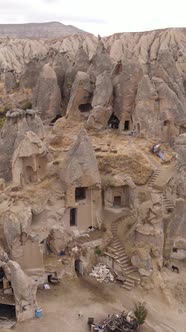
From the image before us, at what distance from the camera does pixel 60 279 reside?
957 inches

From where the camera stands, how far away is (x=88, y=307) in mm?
22250

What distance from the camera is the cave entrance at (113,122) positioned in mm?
37625

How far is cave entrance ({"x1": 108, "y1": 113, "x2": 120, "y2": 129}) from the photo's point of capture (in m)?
37.6

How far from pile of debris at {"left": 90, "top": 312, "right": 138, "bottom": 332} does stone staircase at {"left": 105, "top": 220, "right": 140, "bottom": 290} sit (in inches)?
122

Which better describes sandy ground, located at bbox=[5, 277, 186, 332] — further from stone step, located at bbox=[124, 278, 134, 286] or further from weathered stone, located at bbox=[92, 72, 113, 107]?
weathered stone, located at bbox=[92, 72, 113, 107]

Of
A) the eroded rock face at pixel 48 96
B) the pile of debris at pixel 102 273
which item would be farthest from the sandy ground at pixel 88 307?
the eroded rock face at pixel 48 96

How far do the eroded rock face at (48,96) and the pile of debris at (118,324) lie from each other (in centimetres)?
2291

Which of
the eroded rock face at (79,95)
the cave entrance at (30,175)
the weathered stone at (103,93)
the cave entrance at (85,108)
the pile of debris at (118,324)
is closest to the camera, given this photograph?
the pile of debris at (118,324)

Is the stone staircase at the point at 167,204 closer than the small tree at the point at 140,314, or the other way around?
the small tree at the point at 140,314

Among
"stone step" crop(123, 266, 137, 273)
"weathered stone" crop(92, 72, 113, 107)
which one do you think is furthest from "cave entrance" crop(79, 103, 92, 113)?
"stone step" crop(123, 266, 137, 273)

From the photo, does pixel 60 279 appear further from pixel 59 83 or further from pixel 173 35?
pixel 173 35

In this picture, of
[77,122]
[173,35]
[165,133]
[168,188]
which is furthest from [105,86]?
[173,35]

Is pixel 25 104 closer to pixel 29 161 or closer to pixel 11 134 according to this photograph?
pixel 11 134

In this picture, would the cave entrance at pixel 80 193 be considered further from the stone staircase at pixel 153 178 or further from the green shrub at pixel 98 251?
the stone staircase at pixel 153 178
